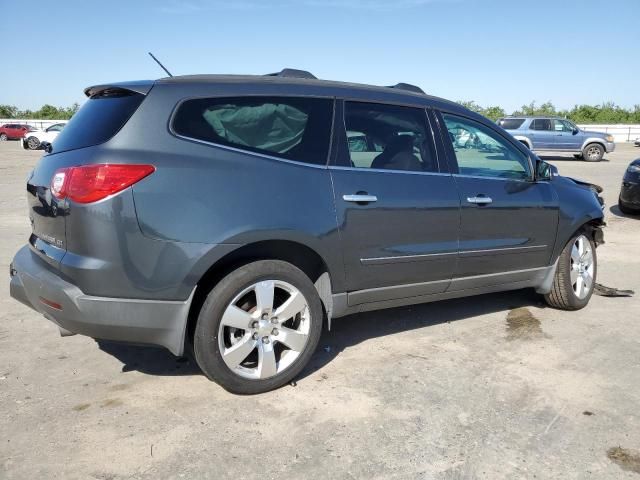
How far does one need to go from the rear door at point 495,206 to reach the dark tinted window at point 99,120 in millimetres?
2149

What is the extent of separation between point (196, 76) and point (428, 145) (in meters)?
1.63

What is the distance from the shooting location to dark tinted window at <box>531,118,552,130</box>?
23.9 metres

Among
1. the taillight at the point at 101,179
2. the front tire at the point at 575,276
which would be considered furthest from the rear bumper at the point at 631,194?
the taillight at the point at 101,179

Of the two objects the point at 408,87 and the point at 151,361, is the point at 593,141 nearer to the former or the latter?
the point at 408,87

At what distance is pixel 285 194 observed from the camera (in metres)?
3.24

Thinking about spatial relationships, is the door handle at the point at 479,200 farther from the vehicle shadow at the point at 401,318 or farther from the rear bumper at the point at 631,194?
the rear bumper at the point at 631,194

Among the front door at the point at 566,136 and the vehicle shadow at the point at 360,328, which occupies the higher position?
the front door at the point at 566,136

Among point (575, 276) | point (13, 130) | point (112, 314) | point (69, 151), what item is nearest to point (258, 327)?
point (112, 314)

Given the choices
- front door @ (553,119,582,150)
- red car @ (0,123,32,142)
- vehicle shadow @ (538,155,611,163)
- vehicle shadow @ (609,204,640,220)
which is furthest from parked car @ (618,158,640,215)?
red car @ (0,123,32,142)

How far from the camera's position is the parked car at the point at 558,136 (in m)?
23.9

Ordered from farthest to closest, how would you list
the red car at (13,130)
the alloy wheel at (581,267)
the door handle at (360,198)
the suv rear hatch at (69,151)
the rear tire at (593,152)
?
the red car at (13,130) → the rear tire at (593,152) → the alloy wheel at (581,267) → the door handle at (360,198) → the suv rear hatch at (69,151)

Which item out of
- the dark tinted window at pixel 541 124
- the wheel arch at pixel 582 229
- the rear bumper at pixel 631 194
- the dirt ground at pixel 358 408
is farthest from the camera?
the dark tinted window at pixel 541 124

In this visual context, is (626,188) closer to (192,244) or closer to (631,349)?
(631,349)

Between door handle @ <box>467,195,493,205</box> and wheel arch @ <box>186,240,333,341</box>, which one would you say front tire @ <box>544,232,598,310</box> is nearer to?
door handle @ <box>467,195,493,205</box>
